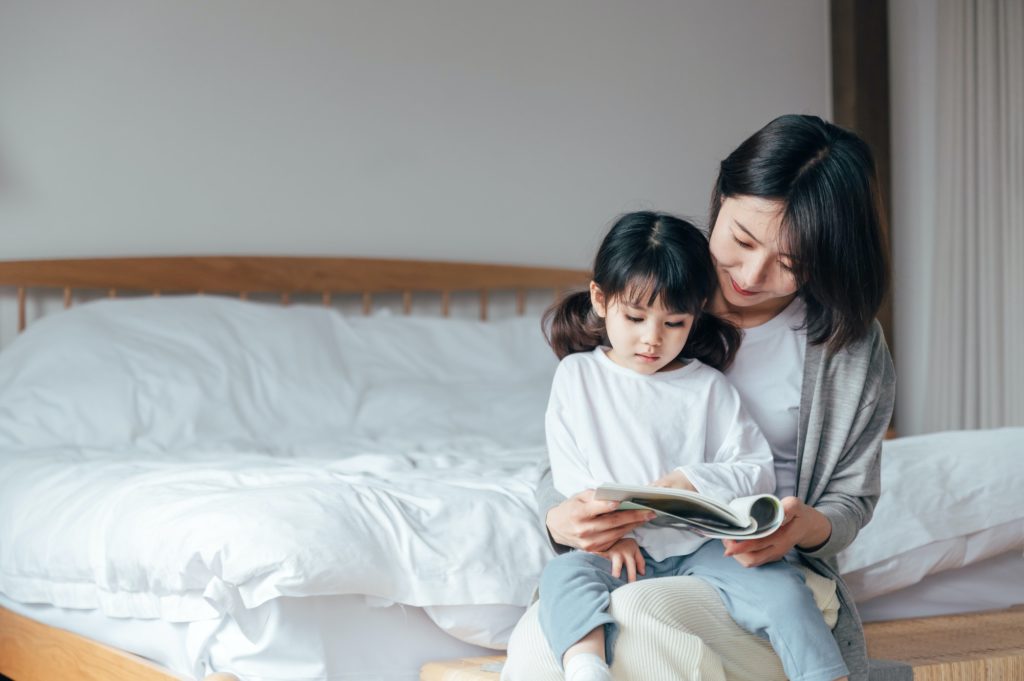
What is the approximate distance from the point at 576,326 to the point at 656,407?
17cm

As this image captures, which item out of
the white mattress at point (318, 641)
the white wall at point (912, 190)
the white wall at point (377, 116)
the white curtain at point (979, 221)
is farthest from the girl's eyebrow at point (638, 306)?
the white wall at point (912, 190)

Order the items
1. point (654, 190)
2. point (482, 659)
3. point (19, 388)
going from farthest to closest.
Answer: point (654, 190), point (19, 388), point (482, 659)

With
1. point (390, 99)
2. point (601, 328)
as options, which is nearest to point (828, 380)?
point (601, 328)

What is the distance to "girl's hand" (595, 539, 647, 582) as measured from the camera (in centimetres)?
118

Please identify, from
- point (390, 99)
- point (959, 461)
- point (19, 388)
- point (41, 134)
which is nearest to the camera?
point (959, 461)

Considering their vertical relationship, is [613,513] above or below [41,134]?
below

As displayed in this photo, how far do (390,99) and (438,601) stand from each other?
6.68 feet

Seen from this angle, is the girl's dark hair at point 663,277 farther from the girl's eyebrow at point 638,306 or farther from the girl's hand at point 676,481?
the girl's hand at point 676,481

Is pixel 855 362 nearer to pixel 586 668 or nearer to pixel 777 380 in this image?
pixel 777 380

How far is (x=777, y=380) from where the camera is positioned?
1370mm

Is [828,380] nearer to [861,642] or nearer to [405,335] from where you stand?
[861,642]

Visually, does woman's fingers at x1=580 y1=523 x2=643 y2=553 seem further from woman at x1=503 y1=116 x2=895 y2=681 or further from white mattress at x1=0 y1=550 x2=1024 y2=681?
white mattress at x1=0 y1=550 x2=1024 y2=681

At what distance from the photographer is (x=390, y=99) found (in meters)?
3.02

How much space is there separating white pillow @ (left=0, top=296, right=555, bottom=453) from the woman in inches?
44.2
